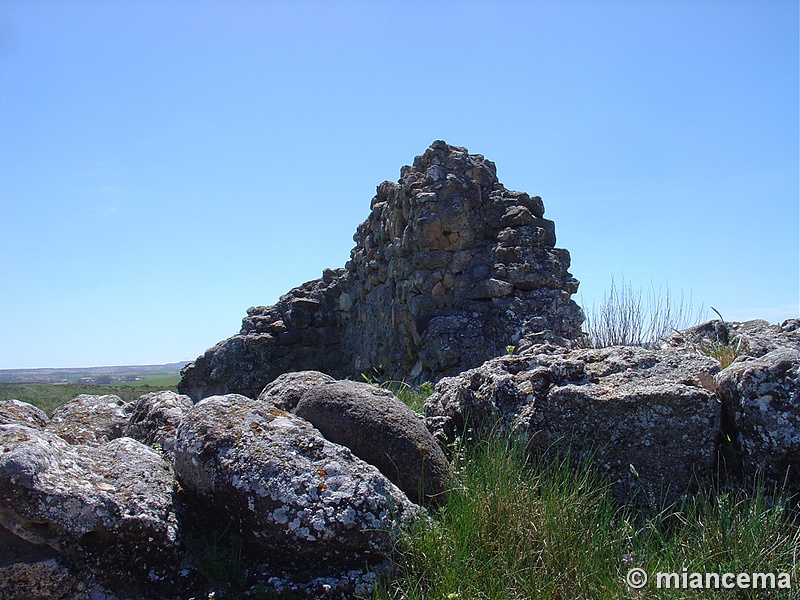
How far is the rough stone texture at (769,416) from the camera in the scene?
3.01m

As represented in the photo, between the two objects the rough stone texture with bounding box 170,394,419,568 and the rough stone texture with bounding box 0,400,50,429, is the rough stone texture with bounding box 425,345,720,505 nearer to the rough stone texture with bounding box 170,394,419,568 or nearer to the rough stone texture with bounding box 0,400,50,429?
the rough stone texture with bounding box 170,394,419,568

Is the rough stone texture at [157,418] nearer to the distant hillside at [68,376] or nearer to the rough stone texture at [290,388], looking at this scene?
the rough stone texture at [290,388]

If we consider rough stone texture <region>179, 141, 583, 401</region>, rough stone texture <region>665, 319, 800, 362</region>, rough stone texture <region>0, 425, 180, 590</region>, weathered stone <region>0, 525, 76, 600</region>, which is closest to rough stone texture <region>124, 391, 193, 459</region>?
rough stone texture <region>0, 425, 180, 590</region>

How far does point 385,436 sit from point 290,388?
102 cm

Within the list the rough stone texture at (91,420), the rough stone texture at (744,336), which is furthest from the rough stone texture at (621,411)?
the rough stone texture at (91,420)

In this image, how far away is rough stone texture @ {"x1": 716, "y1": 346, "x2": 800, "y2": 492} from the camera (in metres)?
3.01

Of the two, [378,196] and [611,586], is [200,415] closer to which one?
[611,586]

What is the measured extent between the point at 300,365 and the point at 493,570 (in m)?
10.5

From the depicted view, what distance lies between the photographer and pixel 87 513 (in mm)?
2711

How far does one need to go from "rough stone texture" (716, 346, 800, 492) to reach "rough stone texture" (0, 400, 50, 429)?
4.06 m

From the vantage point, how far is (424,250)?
976cm

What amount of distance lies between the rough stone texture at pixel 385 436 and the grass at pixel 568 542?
29 centimetres

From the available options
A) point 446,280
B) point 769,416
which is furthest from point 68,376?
point 769,416

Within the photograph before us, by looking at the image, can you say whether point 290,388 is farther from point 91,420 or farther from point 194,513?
point 91,420
